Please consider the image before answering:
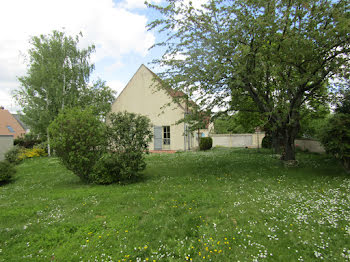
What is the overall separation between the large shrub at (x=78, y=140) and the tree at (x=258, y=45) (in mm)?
3510

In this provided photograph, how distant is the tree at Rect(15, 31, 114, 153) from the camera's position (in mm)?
17688

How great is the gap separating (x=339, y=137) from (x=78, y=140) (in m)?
9.35

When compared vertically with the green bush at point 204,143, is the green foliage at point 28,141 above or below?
above

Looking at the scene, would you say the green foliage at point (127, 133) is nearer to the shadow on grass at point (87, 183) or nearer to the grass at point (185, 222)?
the shadow on grass at point (87, 183)

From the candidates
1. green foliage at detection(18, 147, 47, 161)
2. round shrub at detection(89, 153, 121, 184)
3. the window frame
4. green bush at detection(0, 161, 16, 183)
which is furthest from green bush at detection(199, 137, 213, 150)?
green foliage at detection(18, 147, 47, 161)

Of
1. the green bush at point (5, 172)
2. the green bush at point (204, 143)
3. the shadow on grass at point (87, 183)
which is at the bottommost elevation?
the shadow on grass at point (87, 183)

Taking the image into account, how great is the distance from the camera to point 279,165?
9086mm

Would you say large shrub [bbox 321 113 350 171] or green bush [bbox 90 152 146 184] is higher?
large shrub [bbox 321 113 350 171]

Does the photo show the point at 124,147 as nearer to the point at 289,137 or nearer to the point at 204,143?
the point at 289,137

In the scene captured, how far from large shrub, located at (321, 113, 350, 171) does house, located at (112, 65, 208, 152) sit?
1083 centimetres

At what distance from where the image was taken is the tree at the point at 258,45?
22.3 feet

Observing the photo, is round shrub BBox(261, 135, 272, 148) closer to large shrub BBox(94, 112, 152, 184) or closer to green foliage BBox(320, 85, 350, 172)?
green foliage BBox(320, 85, 350, 172)

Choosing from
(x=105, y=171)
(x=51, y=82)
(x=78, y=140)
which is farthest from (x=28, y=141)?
(x=105, y=171)

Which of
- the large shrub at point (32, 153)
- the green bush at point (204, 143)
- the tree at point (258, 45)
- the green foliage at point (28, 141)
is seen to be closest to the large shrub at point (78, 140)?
the tree at point (258, 45)
